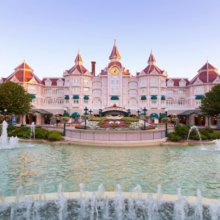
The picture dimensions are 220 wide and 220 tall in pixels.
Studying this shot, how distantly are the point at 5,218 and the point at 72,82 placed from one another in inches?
2138

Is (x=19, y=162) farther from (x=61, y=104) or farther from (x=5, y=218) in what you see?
(x=61, y=104)

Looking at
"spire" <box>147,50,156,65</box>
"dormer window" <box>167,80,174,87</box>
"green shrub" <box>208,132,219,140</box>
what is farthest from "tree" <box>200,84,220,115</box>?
"spire" <box>147,50,156,65</box>

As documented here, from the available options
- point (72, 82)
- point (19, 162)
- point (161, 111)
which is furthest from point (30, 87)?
point (19, 162)

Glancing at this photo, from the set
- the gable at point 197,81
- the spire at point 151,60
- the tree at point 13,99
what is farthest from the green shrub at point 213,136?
the spire at point 151,60

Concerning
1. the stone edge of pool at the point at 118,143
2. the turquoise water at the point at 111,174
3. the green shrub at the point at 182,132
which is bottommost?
the turquoise water at the point at 111,174

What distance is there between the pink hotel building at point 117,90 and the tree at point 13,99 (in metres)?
13.0

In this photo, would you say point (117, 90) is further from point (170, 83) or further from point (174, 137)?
point (174, 137)

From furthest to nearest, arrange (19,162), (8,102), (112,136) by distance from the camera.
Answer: (8,102)
(112,136)
(19,162)

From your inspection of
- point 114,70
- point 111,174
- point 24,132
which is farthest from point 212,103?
point 24,132

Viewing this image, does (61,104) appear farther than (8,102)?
Yes

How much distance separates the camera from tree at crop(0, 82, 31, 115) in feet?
136

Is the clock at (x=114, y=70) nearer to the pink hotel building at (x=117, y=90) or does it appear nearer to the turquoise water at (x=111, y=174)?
the pink hotel building at (x=117, y=90)

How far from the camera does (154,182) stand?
12.3m

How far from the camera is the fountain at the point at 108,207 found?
7.71 metres
